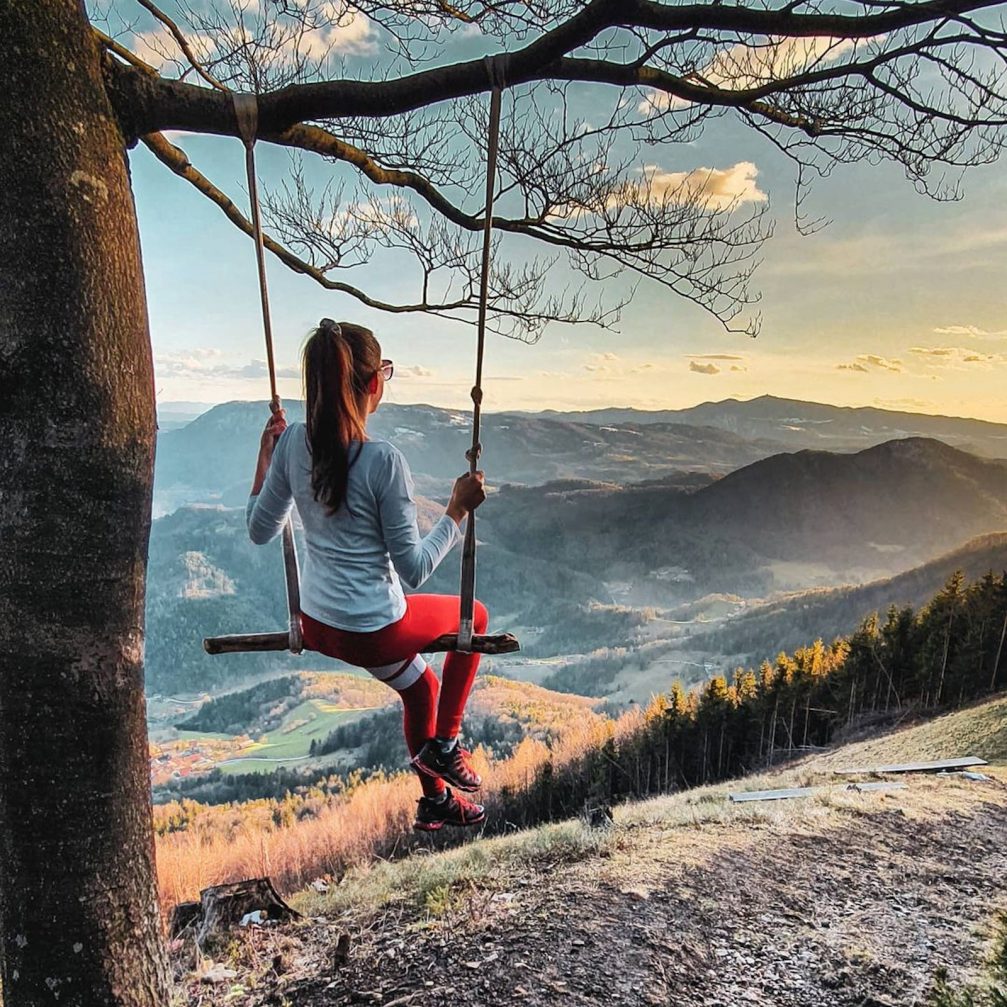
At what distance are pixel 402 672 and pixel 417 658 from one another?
83 mm

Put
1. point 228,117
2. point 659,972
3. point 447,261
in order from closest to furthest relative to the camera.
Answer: point 228,117 < point 659,972 < point 447,261

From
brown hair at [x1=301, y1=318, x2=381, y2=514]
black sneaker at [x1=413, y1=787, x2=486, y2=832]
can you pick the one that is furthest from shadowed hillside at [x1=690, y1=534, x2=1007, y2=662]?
brown hair at [x1=301, y1=318, x2=381, y2=514]

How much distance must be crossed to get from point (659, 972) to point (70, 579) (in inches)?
114

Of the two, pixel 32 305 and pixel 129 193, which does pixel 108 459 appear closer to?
pixel 32 305

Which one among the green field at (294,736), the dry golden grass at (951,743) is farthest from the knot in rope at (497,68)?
the green field at (294,736)

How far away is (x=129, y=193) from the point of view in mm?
2270

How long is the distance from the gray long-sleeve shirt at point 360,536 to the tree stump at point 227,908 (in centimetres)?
252

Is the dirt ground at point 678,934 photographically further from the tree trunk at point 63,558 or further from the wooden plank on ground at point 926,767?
the wooden plank on ground at point 926,767

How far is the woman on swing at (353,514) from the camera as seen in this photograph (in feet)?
8.15

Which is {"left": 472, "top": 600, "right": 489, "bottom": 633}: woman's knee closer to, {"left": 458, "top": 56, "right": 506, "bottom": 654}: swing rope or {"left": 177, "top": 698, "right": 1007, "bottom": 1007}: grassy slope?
{"left": 458, "top": 56, "right": 506, "bottom": 654}: swing rope

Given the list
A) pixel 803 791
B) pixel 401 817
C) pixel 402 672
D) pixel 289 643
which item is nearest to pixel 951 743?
pixel 803 791

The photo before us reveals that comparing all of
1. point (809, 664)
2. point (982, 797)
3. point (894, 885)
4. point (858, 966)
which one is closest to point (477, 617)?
point (858, 966)

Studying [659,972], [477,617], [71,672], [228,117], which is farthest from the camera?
[659,972]

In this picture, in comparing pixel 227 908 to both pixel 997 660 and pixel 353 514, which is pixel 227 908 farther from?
pixel 997 660
